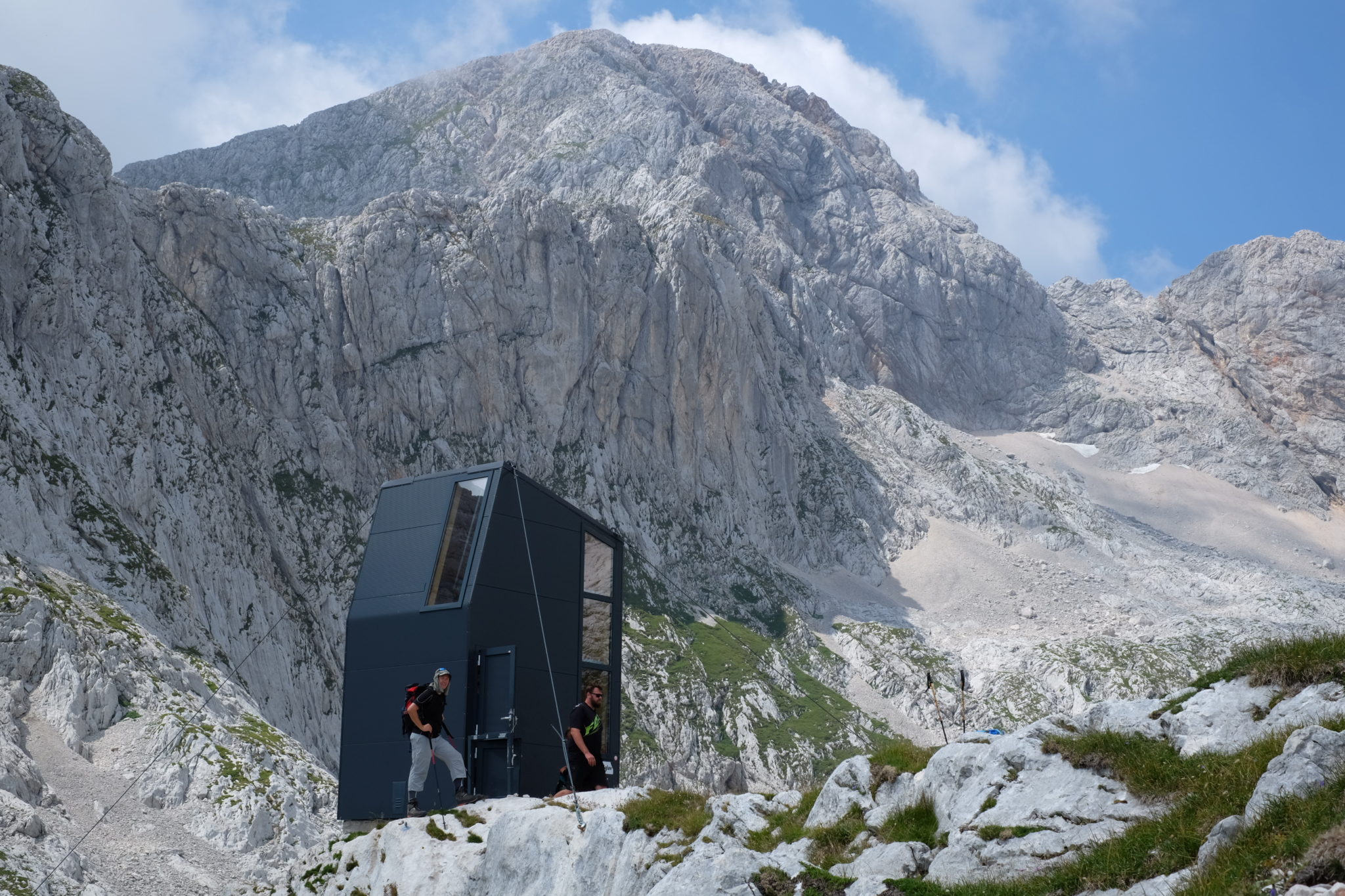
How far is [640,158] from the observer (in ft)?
552

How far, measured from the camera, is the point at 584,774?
17.7 meters

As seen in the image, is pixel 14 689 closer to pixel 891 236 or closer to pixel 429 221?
pixel 429 221

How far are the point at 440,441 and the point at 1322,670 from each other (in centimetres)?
9574

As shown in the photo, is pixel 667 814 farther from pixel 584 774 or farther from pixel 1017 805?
pixel 1017 805

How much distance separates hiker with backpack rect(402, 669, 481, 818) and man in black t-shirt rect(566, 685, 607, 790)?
1590 millimetres

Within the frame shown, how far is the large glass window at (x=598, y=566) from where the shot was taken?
2319cm

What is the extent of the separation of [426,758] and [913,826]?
Result: 763 centimetres

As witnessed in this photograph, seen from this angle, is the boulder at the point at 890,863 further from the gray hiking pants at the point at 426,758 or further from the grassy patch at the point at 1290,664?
the gray hiking pants at the point at 426,758

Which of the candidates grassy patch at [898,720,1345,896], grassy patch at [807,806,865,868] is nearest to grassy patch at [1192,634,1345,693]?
grassy patch at [898,720,1345,896]

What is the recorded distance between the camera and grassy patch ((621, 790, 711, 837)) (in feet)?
47.0

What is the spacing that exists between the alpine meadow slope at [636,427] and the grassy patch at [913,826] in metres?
28.6

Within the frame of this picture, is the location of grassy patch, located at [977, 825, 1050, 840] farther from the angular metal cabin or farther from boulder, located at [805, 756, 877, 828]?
the angular metal cabin

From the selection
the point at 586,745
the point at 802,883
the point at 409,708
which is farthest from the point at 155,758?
the point at 802,883

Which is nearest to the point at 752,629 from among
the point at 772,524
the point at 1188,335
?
the point at 772,524
